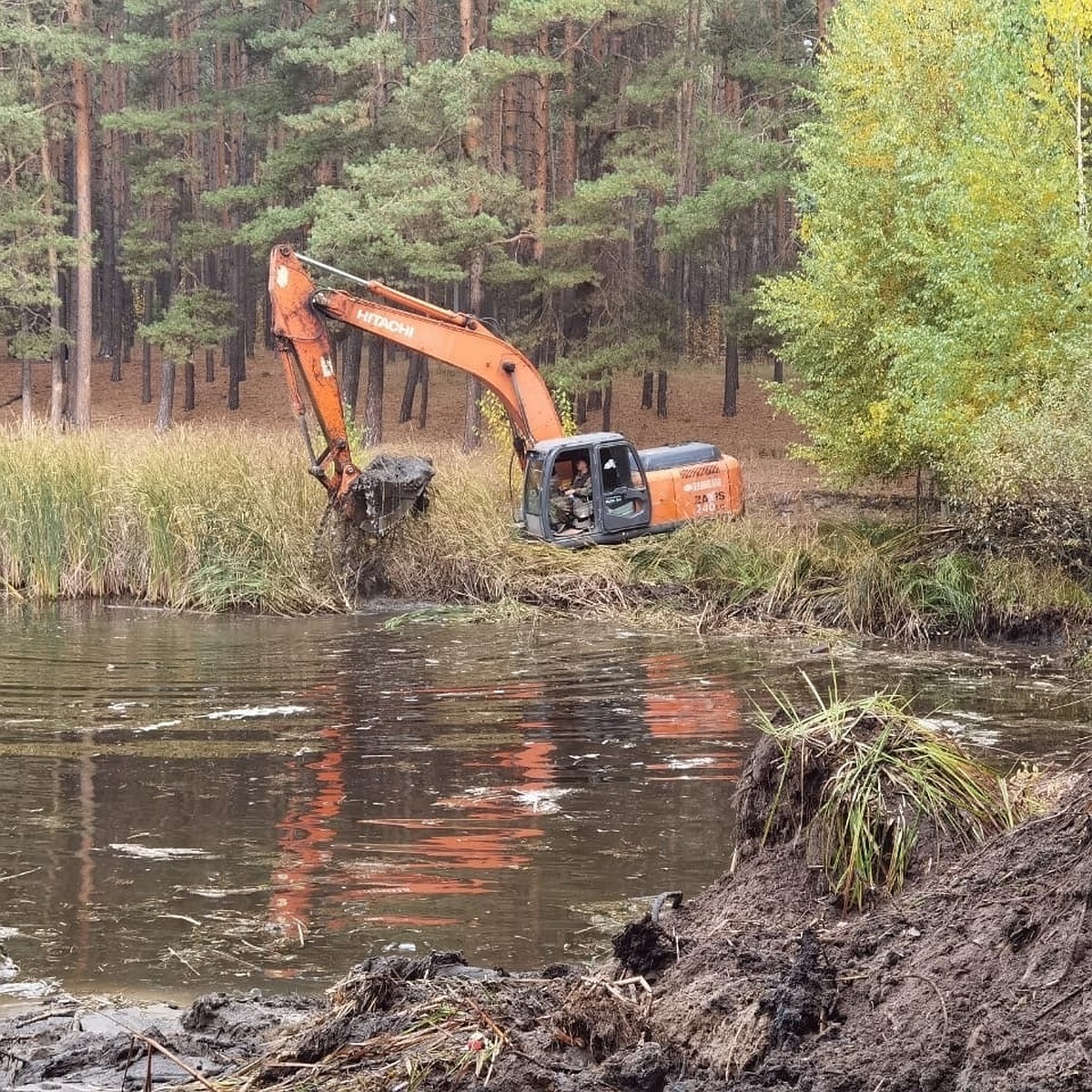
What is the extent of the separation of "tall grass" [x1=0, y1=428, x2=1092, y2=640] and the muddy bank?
40.3 ft

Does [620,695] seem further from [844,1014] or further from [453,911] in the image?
[844,1014]

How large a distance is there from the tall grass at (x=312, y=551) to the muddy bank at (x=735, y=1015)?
40.3 ft

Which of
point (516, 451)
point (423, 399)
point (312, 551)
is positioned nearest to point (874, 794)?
point (312, 551)

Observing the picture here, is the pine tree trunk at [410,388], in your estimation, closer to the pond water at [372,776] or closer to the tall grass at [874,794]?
the pond water at [372,776]

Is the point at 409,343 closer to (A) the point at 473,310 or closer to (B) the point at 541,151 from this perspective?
(A) the point at 473,310

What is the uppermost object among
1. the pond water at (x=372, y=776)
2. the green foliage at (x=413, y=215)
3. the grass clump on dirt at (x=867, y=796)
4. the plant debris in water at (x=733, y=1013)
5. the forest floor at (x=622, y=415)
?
the green foliage at (x=413, y=215)

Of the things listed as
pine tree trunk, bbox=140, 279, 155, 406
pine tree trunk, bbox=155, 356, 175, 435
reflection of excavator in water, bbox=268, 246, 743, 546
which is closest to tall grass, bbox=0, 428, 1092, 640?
reflection of excavator in water, bbox=268, 246, 743, 546

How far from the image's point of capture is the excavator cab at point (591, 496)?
18.4 meters

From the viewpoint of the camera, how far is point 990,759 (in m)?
9.89

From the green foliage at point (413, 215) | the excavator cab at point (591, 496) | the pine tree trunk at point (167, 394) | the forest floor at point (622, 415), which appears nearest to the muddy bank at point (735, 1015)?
the excavator cab at point (591, 496)

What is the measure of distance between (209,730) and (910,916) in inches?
298

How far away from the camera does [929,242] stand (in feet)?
63.2

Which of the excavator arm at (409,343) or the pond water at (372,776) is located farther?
the excavator arm at (409,343)

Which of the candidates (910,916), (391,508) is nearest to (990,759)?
(910,916)
